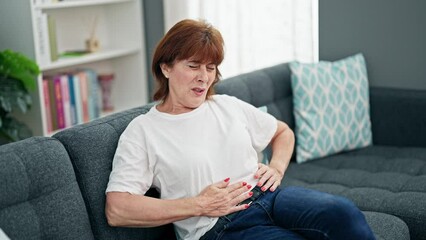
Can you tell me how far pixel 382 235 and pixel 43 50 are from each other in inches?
89.7

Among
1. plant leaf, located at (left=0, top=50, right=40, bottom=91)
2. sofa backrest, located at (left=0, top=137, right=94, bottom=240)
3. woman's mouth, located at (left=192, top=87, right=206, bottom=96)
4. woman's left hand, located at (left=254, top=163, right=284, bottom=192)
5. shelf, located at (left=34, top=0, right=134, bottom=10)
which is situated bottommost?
woman's left hand, located at (left=254, top=163, right=284, bottom=192)

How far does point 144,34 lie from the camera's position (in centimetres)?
428

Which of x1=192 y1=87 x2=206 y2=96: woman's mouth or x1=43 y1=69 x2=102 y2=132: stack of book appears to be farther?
x1=43 y1=69 x2=102 y2=132: stack of book

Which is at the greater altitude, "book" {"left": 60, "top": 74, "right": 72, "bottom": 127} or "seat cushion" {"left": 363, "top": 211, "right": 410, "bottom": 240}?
"book" {"left": 60, "top": 74, "right": 72, "bottom": 127}

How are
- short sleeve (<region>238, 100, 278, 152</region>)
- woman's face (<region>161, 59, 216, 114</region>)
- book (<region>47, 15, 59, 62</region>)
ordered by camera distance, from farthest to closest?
book (<region>47, 15, 59, 62</region>)
short sleeve (<region>238, 100, 278, 152</region>)
woman's face (<region>161, 59, 216, 114</region>)

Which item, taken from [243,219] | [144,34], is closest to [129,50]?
[144,34]

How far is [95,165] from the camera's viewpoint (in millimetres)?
1959

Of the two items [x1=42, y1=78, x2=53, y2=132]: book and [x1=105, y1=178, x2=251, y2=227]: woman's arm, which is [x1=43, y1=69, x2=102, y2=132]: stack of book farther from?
[x1=105, y1=178, x2=251, y2=227]: woman's arm

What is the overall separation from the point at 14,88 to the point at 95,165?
60.2 inches

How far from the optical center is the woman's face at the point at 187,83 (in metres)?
2.05

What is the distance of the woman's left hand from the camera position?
2.10 meters

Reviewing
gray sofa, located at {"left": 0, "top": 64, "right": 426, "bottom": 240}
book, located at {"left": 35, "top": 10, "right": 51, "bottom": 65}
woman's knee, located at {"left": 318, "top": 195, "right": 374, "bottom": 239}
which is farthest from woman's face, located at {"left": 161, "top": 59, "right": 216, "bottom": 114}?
book, located at {"left": 35, "top": 10, "right": 51, "bottom": 65}

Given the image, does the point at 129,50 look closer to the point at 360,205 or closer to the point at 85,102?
the point at 85,102

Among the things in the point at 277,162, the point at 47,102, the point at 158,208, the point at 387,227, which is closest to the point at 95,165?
the point at 158,208
